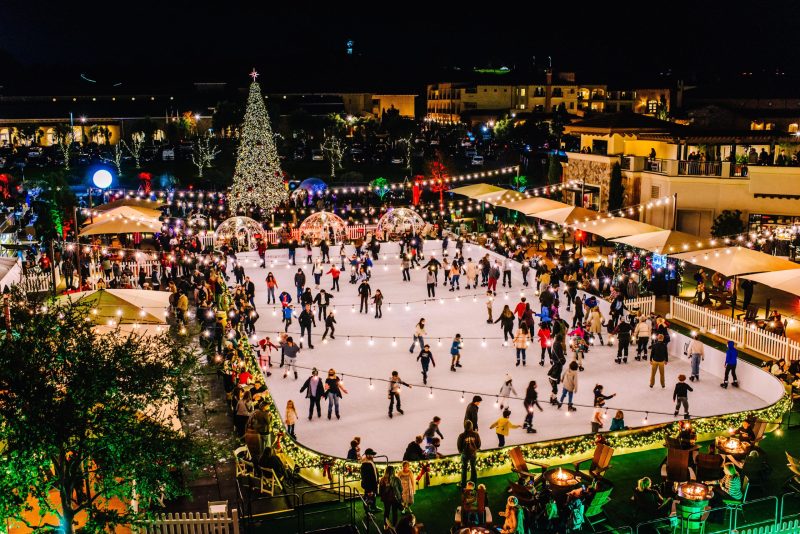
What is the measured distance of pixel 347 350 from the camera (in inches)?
→ 741

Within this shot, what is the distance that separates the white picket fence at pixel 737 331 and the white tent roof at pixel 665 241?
2.14 m

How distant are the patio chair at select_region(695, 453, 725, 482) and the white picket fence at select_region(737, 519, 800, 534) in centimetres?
102

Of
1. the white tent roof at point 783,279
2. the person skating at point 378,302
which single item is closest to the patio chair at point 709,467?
the white tent roof at point 783,279

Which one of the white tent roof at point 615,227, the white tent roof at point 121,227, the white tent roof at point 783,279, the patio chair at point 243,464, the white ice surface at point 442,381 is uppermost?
the white tent roof at point 121,227

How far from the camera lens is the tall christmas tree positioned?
34.4 meters

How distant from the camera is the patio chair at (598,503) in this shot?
10.7m

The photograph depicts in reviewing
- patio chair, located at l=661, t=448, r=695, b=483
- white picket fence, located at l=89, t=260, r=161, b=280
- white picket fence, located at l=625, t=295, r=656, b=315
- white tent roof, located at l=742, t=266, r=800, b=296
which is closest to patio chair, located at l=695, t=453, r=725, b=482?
patio chair, located at l=661, t=448, r=695, b=483

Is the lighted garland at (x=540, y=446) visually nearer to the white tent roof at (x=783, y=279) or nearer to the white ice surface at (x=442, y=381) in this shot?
the white ice surface at (x=442, y=381)

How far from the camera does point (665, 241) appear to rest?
22703 mm

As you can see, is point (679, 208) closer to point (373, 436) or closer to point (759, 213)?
point (759, 213)

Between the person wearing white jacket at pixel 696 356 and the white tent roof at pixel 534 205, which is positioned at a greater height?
the white tent roof at pixel 534 205

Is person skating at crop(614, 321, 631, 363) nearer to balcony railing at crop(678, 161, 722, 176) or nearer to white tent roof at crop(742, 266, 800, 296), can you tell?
white tent roof at crop(742, 266, 800, 296)

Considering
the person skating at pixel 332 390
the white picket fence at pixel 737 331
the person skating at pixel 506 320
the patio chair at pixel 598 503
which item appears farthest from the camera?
the person skating at pixel 506 320

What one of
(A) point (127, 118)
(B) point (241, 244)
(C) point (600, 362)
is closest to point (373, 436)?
(C) point (600, 362)
